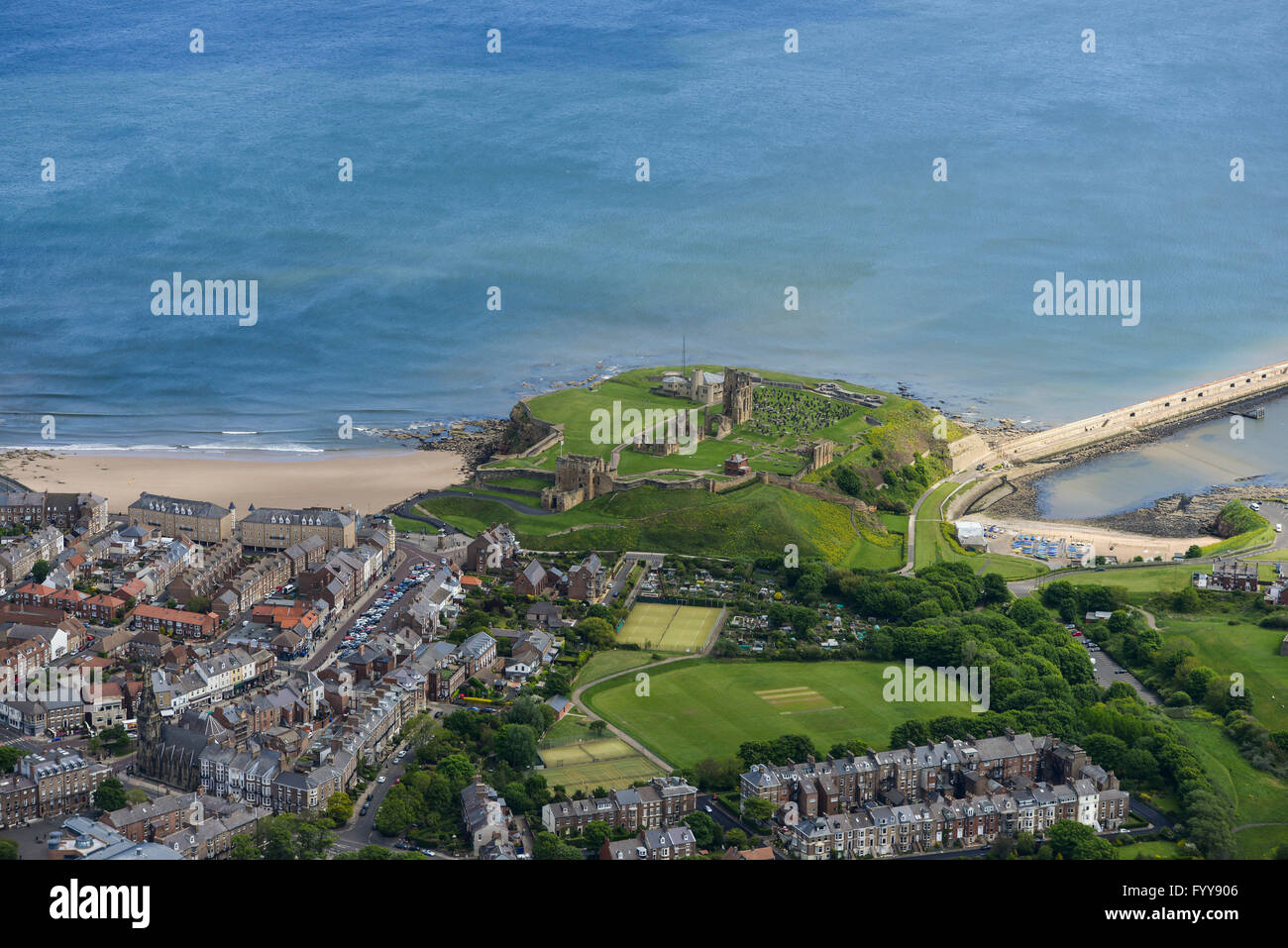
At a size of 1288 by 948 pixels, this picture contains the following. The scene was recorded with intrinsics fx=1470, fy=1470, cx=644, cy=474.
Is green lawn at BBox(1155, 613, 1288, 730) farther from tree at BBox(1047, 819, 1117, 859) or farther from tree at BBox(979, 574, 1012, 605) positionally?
tree at BBox(1047, 819, 1117, 859)

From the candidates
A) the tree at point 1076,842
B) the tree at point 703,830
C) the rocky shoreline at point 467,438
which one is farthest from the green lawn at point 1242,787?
the rocky shoreline at point 467,438

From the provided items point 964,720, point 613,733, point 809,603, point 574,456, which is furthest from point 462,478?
point 964,720

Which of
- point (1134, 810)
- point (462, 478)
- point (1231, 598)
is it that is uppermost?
point (462, 478)

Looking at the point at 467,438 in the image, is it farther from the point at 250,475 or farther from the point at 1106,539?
the point at 1106,539

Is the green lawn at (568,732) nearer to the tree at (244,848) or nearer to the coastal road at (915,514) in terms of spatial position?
the tree at (244,848)

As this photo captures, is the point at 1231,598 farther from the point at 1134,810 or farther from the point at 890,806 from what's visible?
the point at 890,806

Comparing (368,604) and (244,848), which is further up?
(368,604)

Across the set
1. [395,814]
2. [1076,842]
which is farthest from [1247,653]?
[395,814]
